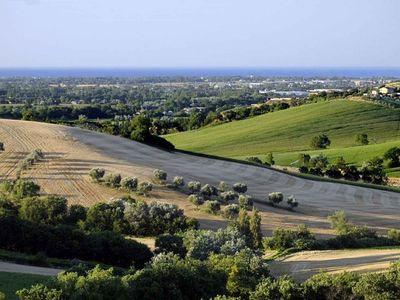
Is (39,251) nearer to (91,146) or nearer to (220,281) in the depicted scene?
(220,281)

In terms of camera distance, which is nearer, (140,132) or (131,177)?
(131,177)

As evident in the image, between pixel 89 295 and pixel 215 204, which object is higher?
pixel 89 295

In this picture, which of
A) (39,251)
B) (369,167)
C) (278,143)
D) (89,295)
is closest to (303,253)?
(39,251)

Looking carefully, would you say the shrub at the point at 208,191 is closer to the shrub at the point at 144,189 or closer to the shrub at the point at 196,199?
the shrub at the point at 196,199

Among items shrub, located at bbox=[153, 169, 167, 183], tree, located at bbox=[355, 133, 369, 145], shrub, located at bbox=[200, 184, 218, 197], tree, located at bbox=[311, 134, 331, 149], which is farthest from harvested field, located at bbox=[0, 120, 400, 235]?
tree, located at bbox=[355, 133, 369, 145]

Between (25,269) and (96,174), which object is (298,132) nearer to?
(96,174)

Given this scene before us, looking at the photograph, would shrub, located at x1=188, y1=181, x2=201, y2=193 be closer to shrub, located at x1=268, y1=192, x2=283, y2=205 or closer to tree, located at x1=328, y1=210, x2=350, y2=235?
shrub, located at x1=268, y1=192, x2=283, y2=205

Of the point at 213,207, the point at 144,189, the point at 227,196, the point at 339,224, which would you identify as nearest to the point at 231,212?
the point at 213,207
